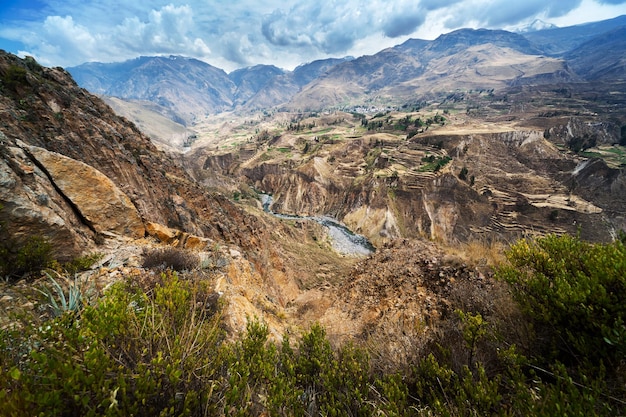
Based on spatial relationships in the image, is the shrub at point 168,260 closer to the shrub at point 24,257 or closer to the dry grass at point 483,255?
the shrub at point 24,257

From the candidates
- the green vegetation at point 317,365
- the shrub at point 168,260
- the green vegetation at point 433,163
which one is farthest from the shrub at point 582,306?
the green vegetation at point 433,163

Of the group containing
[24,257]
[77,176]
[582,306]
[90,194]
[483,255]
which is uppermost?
[77,176]

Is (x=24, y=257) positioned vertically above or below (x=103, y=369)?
above

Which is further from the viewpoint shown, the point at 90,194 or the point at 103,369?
the point at 90,194

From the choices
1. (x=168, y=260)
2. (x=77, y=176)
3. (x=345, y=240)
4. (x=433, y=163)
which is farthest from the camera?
(x=433, y=163)

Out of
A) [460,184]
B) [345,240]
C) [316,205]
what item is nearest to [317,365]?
[345,240]

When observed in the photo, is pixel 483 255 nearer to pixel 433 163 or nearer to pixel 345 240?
pixel 345 240

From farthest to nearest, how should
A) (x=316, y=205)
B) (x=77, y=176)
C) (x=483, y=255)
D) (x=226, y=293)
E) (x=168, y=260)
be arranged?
1. (x=316, y=205)
2. (x=483, y=255)
3. (x=77, y=176)
4. (x=168, y=260)
5. (x=226, y=293)

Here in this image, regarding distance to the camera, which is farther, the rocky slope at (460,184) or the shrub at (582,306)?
the rocky slope at (460,184)

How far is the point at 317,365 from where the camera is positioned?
13.3 feet

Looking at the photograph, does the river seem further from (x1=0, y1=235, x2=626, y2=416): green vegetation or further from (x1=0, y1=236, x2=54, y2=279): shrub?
(x1=0, y1=236, x2=54, y2=279): shrub

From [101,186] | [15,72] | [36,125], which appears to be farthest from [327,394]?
[15,72]

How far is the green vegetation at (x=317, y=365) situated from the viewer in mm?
2279

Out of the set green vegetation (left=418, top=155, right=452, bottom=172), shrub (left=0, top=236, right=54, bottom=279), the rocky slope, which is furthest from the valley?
green vegetation (left=418, top=155, right=452, bottom=172)
